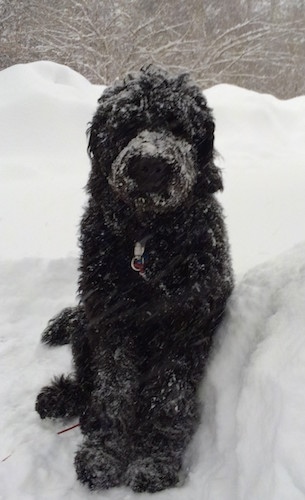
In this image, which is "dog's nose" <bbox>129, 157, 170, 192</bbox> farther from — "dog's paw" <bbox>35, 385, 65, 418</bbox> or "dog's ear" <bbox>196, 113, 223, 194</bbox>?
"dog's paw" <bbox>35, 385, 65, 418</bbox>

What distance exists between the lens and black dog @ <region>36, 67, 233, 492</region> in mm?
2236

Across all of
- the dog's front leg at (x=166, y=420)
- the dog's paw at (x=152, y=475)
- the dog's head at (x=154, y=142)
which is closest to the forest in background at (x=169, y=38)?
the dog's head at (x=154, y=142)

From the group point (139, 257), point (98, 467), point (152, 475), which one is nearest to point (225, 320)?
point (139, 257)

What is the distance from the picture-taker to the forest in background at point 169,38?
14328 millimetres

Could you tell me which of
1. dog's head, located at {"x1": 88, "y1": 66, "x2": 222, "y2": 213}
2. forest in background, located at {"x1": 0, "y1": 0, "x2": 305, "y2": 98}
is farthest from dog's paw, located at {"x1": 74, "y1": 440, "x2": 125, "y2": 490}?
forest in background, located at {"x1": 0, "y1": 0, "x2": 305, "y2": 98}

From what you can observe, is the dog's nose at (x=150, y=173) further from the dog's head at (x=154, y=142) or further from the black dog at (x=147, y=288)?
the black dog at (x=147, y=288)

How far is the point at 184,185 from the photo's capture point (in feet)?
6.97

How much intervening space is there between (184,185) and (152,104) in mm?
417

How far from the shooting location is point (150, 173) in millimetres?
2043

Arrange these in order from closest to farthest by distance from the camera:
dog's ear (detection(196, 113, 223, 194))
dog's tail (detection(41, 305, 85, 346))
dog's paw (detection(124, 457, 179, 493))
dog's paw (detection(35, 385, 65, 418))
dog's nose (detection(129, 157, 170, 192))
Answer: dog's nose (detection(129, 157, 170, 192)), dog's paw (detection(124, 457, 179, 493)), dog's ear (detection(196, 113, 223, 194)), dog's paw (detection(35, 385, 65, 418)), dog's tail (detection(41, 305, 85, 346))

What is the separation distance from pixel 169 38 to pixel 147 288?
15.7 m

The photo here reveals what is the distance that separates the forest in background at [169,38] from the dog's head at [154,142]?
12263 mm

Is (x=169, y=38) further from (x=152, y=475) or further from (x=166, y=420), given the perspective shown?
(x=152, y=475)

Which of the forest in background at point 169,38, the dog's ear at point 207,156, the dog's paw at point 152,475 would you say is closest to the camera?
the dog's paw at point 152,475
